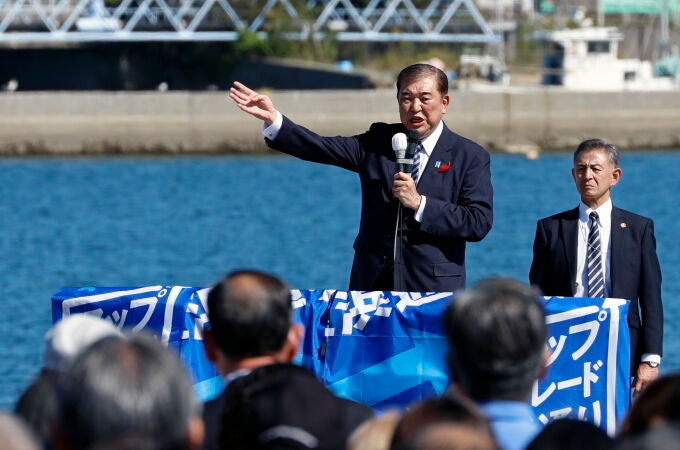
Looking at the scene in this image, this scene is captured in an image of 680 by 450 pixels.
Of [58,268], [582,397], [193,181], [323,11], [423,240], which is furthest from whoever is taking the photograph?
[323,11]

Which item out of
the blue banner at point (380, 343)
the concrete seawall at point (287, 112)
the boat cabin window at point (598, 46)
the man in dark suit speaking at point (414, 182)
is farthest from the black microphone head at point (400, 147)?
the boat cabin window at point (598, 46)

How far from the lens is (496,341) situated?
11.5 ft

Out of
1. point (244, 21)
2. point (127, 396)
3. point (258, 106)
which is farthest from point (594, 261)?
point (244, 21)

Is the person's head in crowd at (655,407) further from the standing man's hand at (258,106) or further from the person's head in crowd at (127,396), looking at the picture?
the standing man's hand at (258,106)

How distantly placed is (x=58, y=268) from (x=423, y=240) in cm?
1767

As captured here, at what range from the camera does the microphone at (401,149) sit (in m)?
6.38

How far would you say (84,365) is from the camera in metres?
3.07

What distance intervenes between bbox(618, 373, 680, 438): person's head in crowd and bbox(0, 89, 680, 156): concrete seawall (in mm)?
38449

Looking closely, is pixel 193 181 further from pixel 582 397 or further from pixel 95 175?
pixel 582 397

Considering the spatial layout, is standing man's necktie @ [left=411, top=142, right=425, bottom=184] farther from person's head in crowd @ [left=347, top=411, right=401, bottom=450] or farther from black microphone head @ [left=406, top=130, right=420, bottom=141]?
person's head in crowd @ [left=347, top=411, right=401, bottom=450]

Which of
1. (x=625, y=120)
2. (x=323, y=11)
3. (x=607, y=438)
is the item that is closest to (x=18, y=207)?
(x=625, y=120)

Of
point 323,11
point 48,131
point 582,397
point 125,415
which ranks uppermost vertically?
point 323,11

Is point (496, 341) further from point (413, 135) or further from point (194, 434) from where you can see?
point (413, 135)

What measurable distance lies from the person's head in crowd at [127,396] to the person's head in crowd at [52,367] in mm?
475
